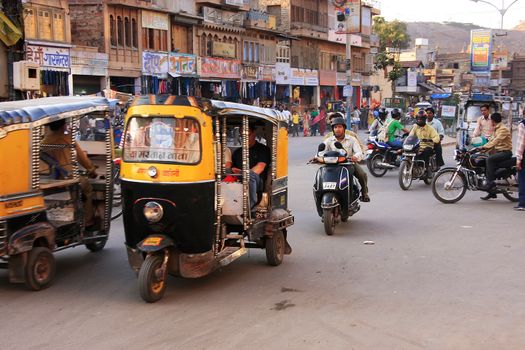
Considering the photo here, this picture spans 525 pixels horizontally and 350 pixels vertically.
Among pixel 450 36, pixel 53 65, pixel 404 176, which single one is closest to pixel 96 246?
pixel 404 176

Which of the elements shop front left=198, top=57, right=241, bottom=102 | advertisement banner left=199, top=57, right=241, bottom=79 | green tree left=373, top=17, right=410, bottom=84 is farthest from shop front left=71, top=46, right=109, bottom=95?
green tree left=373, top=17, right=410, bottom=84

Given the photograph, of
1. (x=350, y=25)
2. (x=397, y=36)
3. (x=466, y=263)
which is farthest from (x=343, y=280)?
(x=397, y=36)

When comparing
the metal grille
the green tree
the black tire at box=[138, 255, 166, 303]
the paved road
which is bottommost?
the paved road

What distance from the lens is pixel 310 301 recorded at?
614 cm

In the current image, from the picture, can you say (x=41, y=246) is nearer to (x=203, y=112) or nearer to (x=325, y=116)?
(x=203, y=112)

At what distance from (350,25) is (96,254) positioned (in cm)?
1934

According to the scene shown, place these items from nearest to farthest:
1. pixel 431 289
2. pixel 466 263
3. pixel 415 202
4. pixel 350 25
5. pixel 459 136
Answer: pixel 431 289 < pixel 466 263 < pixel 415 202 < pixel 459 136 < pixel 350 25

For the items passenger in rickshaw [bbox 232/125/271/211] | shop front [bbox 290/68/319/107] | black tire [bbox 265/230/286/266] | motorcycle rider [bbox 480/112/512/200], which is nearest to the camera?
passenger in rickshaw [bbox 232/125/271/211]

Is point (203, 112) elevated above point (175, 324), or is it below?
above

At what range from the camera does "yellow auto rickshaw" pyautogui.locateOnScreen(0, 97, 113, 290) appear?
626cm

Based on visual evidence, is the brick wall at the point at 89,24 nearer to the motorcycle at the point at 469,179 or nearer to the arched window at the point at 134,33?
the arched window at the point at 134,33

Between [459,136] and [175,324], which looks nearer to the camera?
[175,324]

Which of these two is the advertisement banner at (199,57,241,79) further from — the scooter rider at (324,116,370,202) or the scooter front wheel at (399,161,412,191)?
the scooter rider at (324,116,370,202)

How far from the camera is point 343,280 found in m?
6.93
